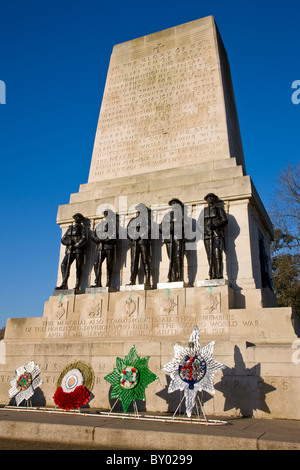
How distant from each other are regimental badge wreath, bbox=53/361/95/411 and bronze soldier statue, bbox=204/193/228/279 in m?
4.58

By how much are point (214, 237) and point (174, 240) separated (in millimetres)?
1235

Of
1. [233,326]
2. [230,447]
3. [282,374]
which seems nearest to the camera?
[230,447]

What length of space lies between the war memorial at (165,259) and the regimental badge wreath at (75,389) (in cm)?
9

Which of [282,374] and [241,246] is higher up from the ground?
[241,246]

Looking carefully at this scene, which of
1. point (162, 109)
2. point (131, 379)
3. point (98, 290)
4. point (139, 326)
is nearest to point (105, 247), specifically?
point (98, 290)

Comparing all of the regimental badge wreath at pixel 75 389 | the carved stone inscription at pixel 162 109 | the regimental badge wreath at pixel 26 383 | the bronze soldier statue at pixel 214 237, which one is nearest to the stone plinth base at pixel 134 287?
the bronze soldier statue at pixel 214 237

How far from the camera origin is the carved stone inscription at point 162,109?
14859mm

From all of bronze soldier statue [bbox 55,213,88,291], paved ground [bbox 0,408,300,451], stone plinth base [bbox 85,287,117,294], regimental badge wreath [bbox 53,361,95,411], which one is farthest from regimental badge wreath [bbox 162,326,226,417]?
bronze soldier statue [bbox 55,213,88,291]

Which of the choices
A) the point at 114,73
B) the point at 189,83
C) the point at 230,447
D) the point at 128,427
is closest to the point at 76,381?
the point at 128,427

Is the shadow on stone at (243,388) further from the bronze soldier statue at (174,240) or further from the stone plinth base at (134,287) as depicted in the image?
the stone plinth base at (134,287)

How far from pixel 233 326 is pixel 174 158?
23.4 feet

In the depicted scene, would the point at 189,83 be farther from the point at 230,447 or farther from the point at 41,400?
the point at 230,447

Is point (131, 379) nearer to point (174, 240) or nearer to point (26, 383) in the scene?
point (26, 383)

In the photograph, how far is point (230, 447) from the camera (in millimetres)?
5270
